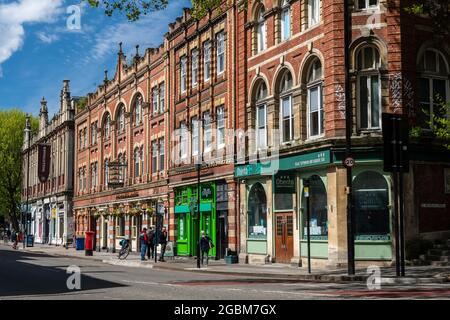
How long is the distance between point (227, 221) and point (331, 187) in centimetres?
939

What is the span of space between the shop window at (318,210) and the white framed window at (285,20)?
7.04 metres

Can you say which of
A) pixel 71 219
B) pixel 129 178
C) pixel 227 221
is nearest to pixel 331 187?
pixel 227 221

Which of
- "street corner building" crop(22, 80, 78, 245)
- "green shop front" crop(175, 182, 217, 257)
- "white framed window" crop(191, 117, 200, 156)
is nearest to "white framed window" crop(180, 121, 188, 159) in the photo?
"white framed window" crop(191, 117, 200, 156)

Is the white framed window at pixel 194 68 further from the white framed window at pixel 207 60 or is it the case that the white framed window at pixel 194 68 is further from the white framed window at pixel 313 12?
the white framed window at pixel 313 12

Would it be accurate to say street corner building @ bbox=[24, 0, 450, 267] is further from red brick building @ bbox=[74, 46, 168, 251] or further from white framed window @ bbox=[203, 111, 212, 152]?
red brick building @ bbox=[74, 46, 168, 251]

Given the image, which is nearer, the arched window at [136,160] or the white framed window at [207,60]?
the white framed window at [207,60]

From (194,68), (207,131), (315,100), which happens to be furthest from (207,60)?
(315,100)

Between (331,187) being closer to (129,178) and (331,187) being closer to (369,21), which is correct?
(369,21)

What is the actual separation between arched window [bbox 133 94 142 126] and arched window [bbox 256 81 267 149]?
1789 centimetres

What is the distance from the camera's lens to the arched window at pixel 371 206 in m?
26.3

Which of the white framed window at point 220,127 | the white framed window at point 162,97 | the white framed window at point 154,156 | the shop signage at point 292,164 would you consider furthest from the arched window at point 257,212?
the white framed window at point 154,156

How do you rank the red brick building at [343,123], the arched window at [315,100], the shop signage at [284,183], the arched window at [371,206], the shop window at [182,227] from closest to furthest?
the arched window at [371,206]
the red brick building at [343,123]
the arched window at [315,100]
the shop signage at [284,183]
the shop window at [182,227]

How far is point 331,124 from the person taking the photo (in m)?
27.1

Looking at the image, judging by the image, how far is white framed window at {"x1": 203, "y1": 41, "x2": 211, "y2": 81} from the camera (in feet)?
126
